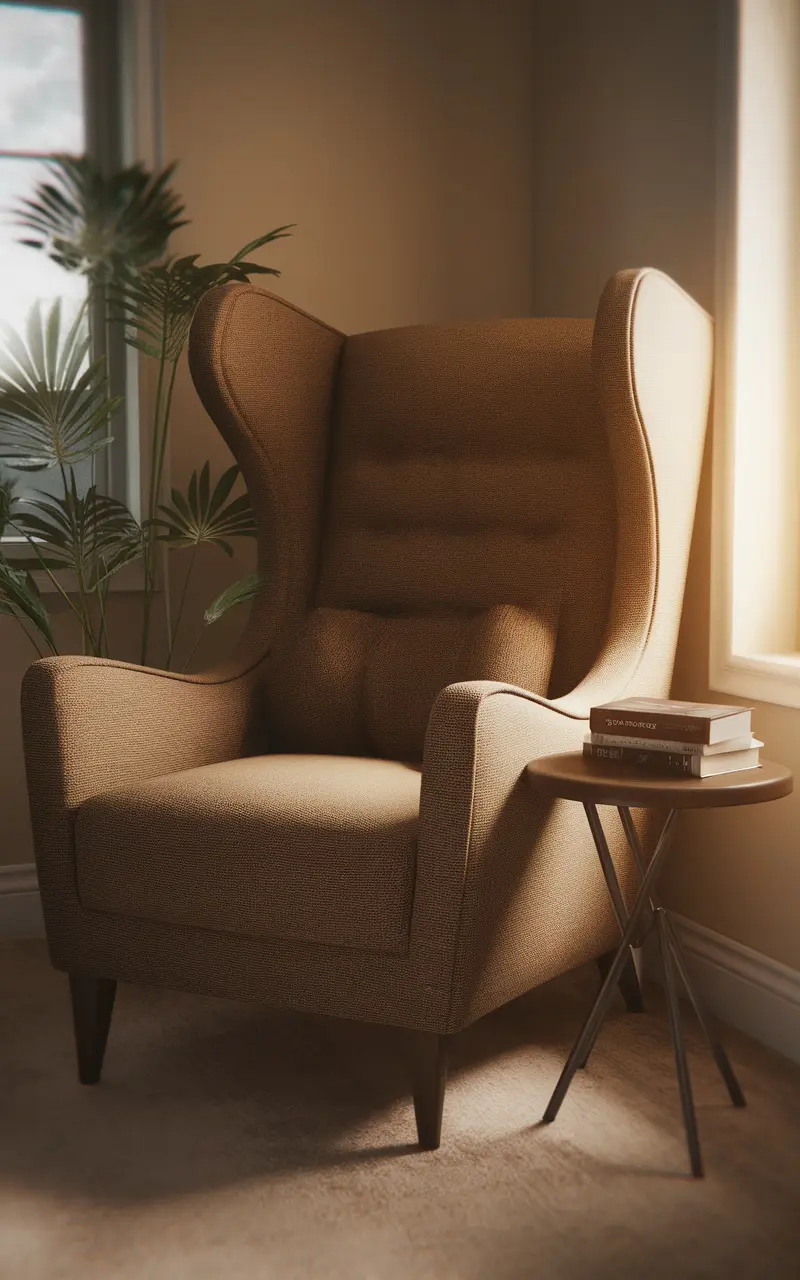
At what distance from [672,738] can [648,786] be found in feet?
0.38

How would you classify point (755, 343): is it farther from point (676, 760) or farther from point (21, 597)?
point (21, 597)

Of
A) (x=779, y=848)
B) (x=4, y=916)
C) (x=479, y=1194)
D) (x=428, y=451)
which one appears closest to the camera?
(x=479, y=1194)

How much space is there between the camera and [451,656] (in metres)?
2.19

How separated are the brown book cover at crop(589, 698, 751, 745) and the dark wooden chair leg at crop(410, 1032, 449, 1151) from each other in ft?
1.52

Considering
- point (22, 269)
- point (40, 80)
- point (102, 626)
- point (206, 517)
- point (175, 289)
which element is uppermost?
point (40, 80)

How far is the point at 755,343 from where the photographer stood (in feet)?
7.13

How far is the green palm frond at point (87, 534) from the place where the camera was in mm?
2393

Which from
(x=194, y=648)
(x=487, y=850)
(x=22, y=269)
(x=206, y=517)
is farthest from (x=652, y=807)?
(x=22, y=269)

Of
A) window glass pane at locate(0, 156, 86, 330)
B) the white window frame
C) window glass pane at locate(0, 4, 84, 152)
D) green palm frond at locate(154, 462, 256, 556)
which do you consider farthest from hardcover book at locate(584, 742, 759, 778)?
window glass pane at locate(0, 4, 84, 152)

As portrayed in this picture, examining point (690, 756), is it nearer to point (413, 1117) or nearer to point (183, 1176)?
point (413, 1117)

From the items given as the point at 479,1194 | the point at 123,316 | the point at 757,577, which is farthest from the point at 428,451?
the point at 479,1194

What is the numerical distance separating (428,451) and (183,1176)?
1310 millimetres

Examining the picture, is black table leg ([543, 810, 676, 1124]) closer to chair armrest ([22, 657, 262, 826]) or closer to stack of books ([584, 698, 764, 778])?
stack of books ([584, 698, 764, 778])

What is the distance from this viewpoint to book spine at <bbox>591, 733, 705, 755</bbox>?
160cm
